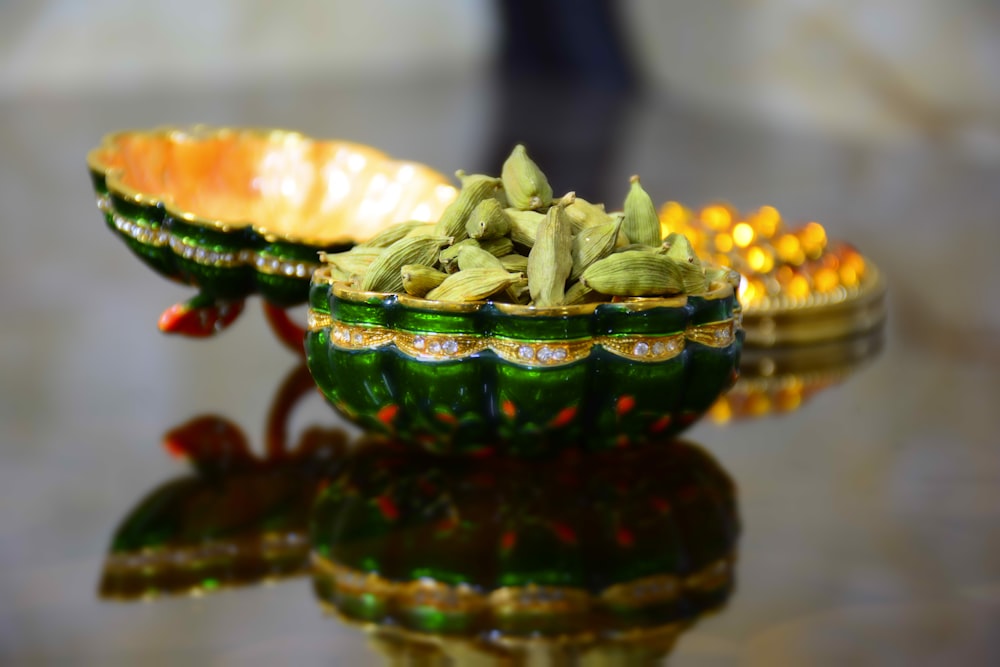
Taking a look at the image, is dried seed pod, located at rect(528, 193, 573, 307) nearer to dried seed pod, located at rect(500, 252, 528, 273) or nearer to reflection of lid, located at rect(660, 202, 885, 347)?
dried seed pod, located at rect(500, 252, 528, 273)

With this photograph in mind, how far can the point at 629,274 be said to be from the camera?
95 centimetres

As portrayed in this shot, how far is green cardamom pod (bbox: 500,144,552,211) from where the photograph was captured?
3.43 feet

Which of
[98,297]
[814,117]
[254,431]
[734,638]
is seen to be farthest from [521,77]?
[734,638]

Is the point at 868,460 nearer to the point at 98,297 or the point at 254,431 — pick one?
the point at 254,431

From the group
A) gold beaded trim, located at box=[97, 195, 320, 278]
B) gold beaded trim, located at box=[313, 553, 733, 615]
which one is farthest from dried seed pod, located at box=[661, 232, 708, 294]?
gold beaded trim, located at box=[97, 195, 320, 278]

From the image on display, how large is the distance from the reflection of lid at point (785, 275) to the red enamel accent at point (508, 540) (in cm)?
56

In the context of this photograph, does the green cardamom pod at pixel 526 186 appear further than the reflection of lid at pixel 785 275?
No

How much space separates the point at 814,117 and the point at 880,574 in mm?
3289

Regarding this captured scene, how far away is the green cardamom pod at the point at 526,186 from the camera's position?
41.1 inches

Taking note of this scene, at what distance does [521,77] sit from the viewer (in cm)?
519

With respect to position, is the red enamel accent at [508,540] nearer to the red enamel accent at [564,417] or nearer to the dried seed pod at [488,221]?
the red enamel accent at [564,417]

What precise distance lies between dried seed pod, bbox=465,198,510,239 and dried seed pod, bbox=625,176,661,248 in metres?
0.10

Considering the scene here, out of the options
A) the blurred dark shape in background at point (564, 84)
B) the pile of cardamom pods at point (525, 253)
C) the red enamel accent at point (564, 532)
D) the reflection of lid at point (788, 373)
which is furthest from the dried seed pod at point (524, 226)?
the blurred dark shape in background at point (564, 84)

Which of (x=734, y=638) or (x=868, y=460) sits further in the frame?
(x=868, y=460)
